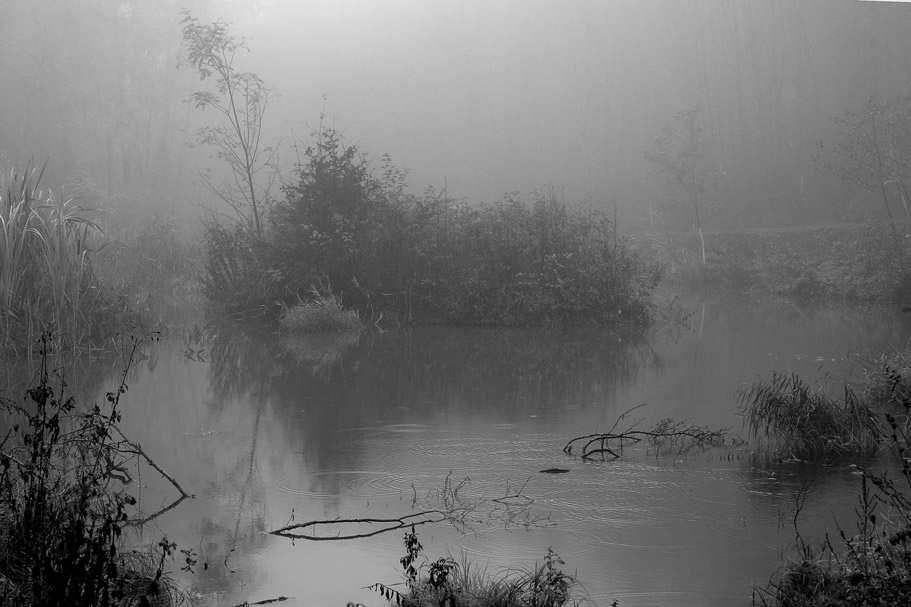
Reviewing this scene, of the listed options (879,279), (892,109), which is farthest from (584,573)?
(892,109)

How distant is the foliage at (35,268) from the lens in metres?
13.1

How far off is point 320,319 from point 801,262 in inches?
889

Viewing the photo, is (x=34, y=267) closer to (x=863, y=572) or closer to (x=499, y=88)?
(x=863, y=572)

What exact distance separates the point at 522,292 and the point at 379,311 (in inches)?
135

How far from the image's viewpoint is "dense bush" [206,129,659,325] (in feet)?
65.6

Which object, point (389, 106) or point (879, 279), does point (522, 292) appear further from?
point (389, 106)

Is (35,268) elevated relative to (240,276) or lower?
lower

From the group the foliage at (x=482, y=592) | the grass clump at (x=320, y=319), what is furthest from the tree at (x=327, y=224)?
the foliage at (x=482, y=592)

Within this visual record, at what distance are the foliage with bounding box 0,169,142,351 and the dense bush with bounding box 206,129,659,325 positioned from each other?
6.27m

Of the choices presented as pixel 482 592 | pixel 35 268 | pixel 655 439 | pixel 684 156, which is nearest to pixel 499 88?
pixel 684 156

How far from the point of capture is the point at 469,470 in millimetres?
7785

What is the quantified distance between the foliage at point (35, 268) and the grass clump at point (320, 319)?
5166mm

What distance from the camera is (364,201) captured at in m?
21.3

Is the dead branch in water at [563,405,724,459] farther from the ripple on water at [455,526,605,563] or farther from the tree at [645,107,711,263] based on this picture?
the tree at [645,107,711,263]
